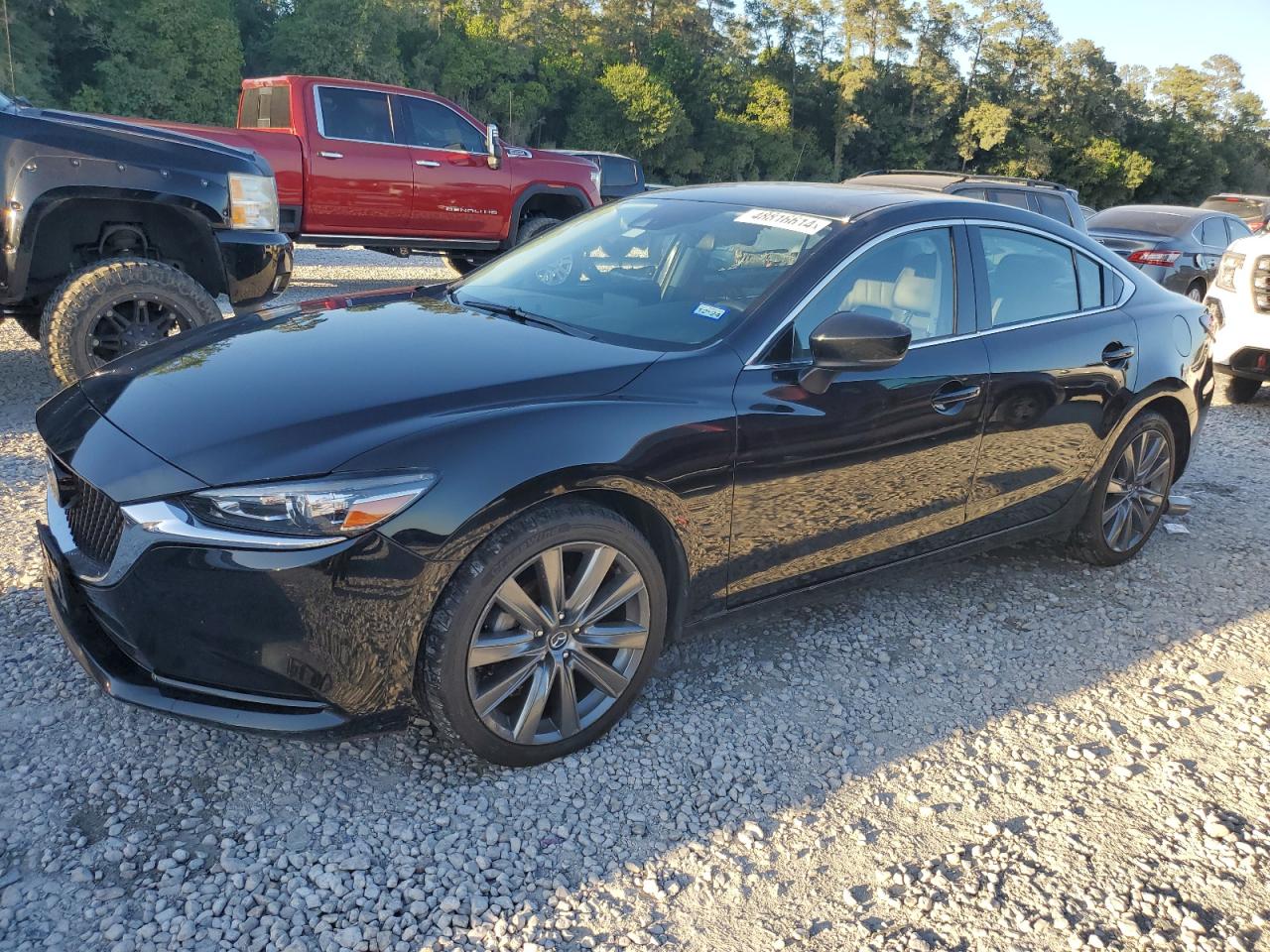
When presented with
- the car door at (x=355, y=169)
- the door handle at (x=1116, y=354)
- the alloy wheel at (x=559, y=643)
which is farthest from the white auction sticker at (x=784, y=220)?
the car door at (x=355, y=169)

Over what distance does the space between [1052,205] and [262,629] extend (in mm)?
11086

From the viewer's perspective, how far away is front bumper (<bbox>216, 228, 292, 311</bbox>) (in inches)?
236

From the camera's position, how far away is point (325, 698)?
8.16ft

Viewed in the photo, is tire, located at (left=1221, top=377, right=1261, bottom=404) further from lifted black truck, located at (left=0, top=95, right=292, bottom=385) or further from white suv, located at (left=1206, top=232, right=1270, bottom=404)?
lifted black truck, located at (left=0, top=95, right=292, bottom=385)

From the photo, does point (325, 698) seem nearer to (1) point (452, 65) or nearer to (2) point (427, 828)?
(2) point (427, 828)

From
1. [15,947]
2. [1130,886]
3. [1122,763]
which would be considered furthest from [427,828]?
[1122,763]

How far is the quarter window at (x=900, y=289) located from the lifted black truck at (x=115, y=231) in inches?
147

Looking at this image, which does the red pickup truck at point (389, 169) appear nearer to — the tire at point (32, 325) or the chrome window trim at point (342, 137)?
the chrome window trim at point (342, 137)

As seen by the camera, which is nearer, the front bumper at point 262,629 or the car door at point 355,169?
the front bumper at point 262,629

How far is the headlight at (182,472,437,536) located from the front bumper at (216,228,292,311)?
409cm

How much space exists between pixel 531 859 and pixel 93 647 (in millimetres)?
1250

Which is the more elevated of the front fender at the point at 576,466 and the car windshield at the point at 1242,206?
the car windshield at the point at 1242,206

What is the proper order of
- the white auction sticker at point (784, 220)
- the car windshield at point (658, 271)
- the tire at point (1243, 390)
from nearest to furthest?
the car windshield at point (658, 271) < the white auction sticker at point (784, 220) < the tire at point (1243, 390)

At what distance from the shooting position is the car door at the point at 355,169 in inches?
385
